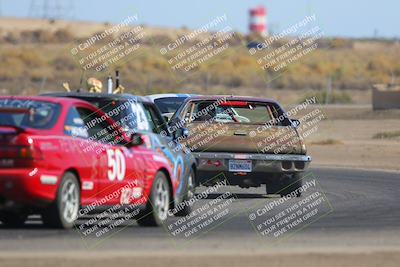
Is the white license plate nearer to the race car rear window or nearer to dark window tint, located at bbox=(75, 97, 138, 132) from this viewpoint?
dark window tint, located at bbox=(75, 97, 138, 132)

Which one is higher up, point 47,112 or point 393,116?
point 47,112

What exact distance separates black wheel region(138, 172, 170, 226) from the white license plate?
171 inches

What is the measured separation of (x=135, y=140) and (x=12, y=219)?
5.45ft

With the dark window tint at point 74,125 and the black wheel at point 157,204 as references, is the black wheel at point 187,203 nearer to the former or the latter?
the black wheel at point 157,204

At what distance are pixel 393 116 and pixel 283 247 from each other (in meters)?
36.1

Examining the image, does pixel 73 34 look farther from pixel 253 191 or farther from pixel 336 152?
pixel 253 191

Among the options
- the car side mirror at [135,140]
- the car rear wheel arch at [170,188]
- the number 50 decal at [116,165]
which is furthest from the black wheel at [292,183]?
the number 50 decal at [116,165]

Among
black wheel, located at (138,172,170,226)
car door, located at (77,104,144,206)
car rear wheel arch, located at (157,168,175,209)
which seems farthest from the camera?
car rear wheel arch, located at (157,168,175,209)

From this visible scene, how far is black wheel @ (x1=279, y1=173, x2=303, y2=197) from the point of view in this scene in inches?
809

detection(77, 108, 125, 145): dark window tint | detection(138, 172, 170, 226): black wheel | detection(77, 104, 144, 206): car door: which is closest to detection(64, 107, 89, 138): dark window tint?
detection(77, 104, 144, 206): car door

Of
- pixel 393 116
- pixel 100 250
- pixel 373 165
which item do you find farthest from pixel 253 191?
pixel 393 116

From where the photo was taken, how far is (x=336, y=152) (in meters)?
34.4

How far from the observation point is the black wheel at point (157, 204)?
50.5 ft

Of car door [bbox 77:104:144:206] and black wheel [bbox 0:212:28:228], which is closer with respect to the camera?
car door [bbox 77:104:144:206]
